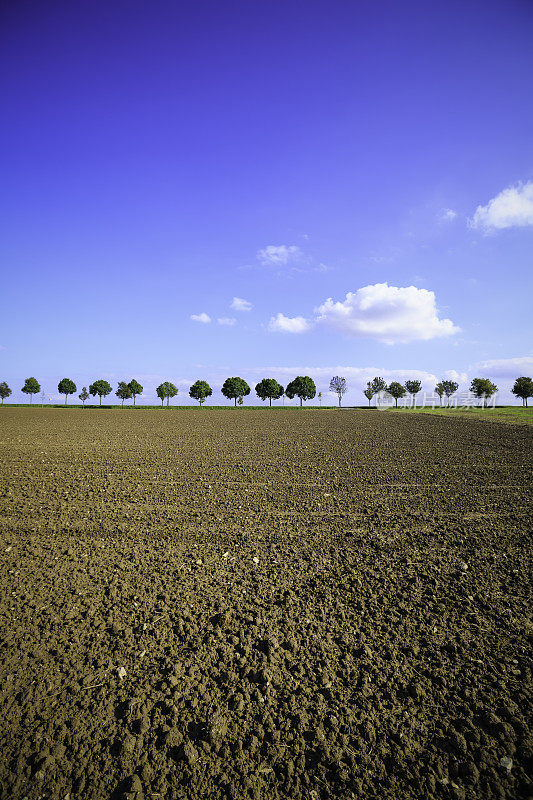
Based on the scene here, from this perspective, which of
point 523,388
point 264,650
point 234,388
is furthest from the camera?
point 234,388

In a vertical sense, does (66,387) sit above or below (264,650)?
above

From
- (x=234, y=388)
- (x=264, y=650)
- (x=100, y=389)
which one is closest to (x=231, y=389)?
(x=234, y=388)

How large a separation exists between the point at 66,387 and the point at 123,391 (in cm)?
2105

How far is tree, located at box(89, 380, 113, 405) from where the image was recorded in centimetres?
12644

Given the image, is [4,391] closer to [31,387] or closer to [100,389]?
[31,387]

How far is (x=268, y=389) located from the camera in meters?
123

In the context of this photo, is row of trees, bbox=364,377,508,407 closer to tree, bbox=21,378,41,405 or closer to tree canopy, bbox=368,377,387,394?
tree canopy, bbox=368,377,387,394

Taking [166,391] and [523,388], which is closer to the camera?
[523,388]

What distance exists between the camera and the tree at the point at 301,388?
128 metres

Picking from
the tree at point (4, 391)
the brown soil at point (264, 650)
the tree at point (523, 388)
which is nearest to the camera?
the brown soil at point (264, 650)

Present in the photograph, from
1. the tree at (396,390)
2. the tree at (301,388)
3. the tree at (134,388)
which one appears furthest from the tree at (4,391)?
the tree at (396,390)

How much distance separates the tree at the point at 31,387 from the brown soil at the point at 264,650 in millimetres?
131581

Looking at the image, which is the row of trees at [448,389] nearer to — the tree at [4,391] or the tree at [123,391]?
the tree at [123,391]

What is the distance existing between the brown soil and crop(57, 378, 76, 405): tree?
427 feet
